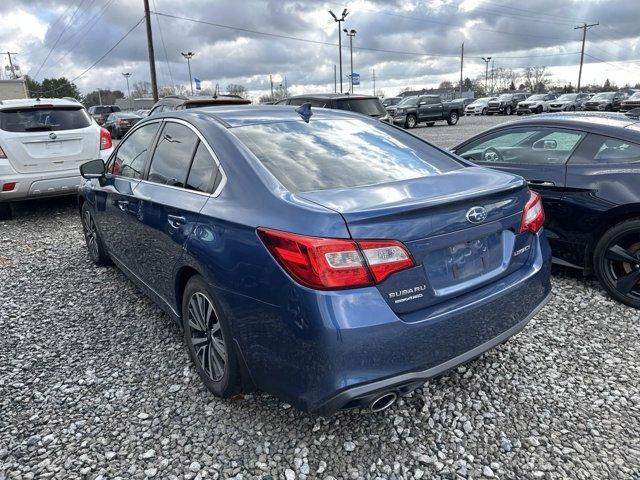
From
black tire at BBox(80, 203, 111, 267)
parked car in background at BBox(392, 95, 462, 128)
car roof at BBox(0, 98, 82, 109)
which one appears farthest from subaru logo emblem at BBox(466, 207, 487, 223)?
parked car in background at BBox(392, 95, 462, 128)

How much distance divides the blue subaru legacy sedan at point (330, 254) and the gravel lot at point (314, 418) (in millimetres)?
331

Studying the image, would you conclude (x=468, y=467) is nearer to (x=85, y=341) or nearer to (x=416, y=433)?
(x=416, y=433)

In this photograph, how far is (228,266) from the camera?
2383mm

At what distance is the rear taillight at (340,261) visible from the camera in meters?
2.02

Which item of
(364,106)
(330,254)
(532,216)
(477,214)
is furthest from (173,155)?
(364,106)

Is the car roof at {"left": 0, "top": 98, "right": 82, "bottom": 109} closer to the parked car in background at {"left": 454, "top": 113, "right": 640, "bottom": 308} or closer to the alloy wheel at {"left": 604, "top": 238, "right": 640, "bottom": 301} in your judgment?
the parked car in background at {"left": 454, "top": 113, "right": 640, "bottom": 308}

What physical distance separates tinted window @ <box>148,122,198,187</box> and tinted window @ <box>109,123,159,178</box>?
0.24m

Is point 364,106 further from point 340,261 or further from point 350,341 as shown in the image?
point 350,341

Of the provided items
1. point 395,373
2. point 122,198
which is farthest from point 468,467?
point 122,198

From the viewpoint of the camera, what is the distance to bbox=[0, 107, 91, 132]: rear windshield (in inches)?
275

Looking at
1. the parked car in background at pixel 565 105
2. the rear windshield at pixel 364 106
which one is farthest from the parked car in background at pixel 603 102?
the rear windshield at pixel 364 106

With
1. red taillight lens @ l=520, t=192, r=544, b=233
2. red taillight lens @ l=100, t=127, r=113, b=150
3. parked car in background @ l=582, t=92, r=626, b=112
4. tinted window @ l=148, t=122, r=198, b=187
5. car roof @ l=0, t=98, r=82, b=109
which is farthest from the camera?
parked car in background @ l=582, t=92, r=626, b=112

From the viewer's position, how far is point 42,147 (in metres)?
7.07

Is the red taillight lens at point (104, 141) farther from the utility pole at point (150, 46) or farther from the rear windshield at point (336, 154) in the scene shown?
the utility pole at point (150, 46)
